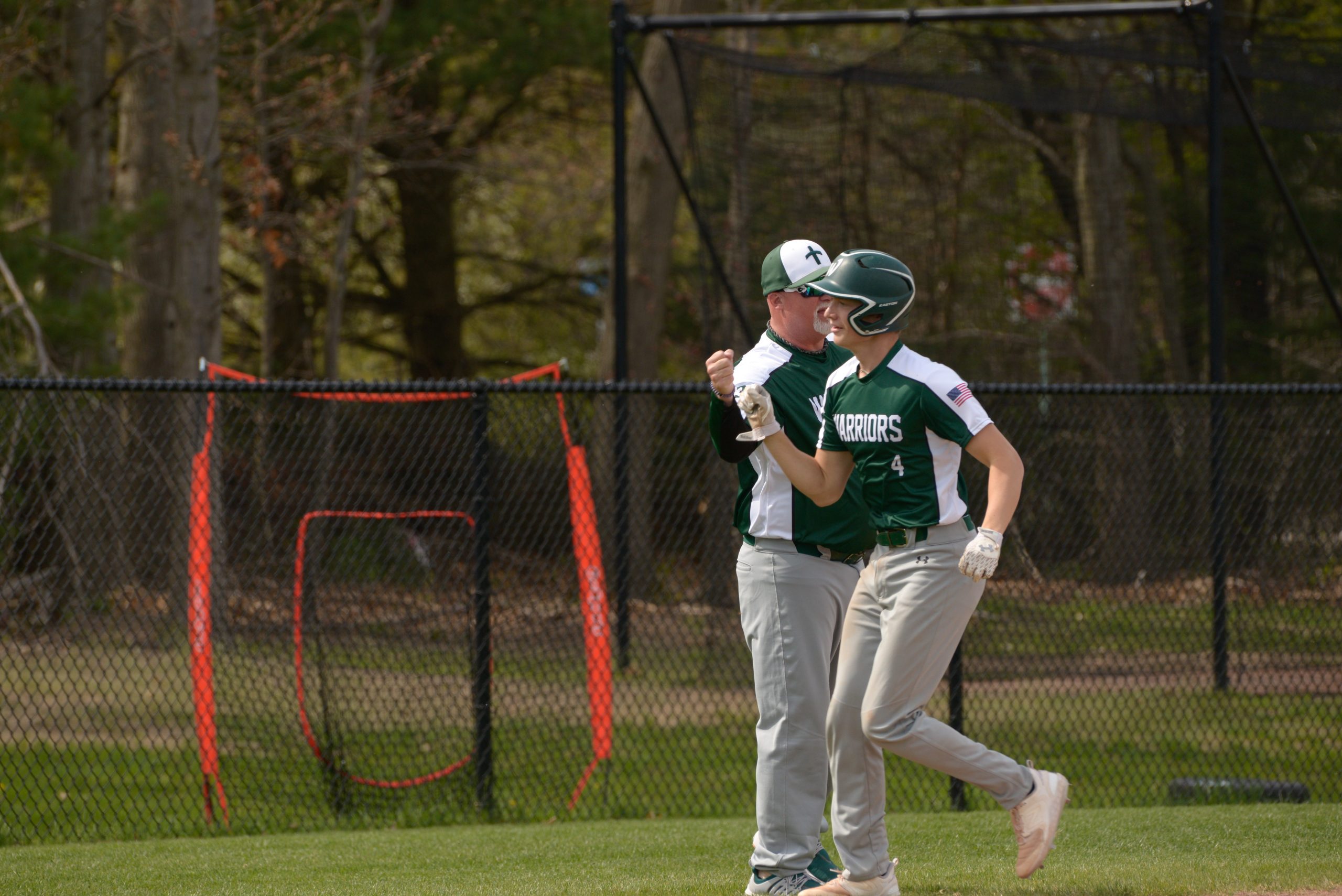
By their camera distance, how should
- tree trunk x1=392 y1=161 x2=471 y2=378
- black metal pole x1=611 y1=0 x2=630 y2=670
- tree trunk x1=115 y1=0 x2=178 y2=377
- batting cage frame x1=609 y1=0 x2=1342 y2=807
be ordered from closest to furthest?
black metal pole x1=611 y1=0 x2=630 y2=670
batting cage frame x1=609 y1=0 x2=1342 y2=807
tree trunk x1=115 y1=0 x2=178 y2=377
tree trunk x1=392 y1=161 x2=471 y2=378

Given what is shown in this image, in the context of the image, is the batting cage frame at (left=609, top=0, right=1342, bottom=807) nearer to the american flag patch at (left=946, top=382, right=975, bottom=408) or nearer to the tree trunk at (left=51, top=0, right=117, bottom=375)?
the american flag patch at (left=946, top=382, right=975, bottom=408)

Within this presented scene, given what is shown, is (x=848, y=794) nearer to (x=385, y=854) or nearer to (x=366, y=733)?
(x=385, y=854)

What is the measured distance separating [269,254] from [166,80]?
149 inches

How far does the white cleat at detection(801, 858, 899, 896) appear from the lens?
4.00 m

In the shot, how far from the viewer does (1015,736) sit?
756 cm

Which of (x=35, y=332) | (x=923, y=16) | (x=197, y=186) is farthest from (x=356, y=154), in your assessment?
(x=923, y=16)

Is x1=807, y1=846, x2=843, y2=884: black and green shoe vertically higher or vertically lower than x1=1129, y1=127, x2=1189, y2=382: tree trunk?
lower

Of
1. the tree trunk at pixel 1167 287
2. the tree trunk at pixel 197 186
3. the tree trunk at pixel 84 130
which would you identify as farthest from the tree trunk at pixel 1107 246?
the tree trunk at pixel 84 130

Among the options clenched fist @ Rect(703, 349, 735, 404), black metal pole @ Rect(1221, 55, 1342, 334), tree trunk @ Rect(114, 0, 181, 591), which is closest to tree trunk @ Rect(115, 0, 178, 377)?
tree trunk @ Rect(114, 0, 181, 591)

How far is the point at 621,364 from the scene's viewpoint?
9.03m

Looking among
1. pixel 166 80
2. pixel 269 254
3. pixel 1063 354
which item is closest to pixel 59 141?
pixel 166 80

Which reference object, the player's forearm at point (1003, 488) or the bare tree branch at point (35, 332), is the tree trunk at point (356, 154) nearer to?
the bare tree branch at point (35, 332)

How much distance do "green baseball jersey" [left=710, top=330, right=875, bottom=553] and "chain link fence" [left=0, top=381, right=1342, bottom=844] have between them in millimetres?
1779

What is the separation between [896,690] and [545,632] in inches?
161
